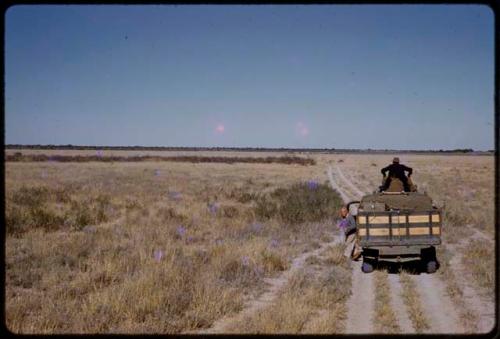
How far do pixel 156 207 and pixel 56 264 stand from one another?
8945 mm

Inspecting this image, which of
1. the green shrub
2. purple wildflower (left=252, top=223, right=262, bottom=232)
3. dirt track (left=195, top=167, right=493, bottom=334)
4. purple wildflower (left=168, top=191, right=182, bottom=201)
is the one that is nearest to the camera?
dirt track (left=195, top=167, right=493, bottom=334)

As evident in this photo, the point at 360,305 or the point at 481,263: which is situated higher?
the point at 481,263

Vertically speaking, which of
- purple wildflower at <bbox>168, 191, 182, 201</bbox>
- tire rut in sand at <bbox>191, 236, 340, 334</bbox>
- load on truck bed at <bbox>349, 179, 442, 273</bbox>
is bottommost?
tire rut in sand at <bbox>191, 236, 340, 334</bbox>

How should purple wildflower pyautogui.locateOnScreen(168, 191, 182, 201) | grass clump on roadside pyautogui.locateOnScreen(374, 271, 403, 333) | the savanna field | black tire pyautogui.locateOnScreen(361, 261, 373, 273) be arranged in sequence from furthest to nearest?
purple wildflower pyautogui.locateOnScreen(168, 191, 182, 201)
black tire pyautogui.locateOnScreen(361, 261, 373, 273)
the savanna field
grass clump on roadside pyautogui.locateOnScreen(374, 271, 403, 333)

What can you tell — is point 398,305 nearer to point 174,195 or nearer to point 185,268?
point 185,268

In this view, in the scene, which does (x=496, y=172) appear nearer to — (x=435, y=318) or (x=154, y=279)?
(x=435, y=318)

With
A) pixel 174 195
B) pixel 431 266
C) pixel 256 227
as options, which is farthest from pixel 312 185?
pixel 431 266

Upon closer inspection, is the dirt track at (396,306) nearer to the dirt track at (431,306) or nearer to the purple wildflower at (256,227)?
the dirt track at (431,306)

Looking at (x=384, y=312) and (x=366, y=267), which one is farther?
(x=366, y=267)

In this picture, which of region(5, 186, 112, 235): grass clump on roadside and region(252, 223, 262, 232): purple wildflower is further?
region(252, 223, 262, 232): purple wildflower

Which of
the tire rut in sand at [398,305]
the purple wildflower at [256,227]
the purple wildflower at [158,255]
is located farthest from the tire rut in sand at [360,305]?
the purple wildflower at [256,227]

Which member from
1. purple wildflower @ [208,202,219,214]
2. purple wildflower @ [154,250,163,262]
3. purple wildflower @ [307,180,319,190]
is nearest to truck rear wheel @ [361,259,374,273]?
purple wildflower @ [154,250,163,262]

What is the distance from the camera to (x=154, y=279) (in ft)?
24.3

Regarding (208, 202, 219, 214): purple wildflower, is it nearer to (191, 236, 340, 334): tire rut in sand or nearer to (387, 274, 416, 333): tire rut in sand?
(191, 236, 340, 334): tire rut in sand
